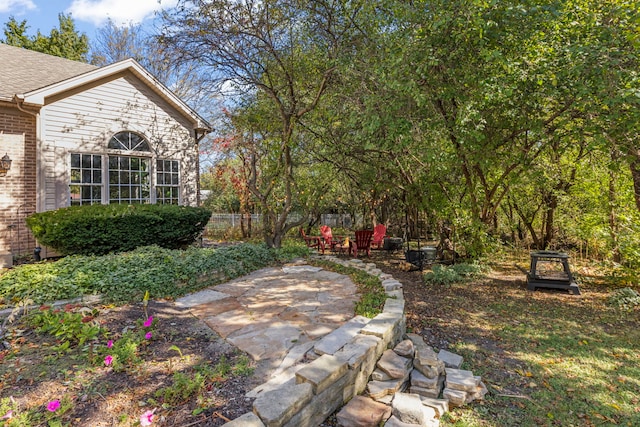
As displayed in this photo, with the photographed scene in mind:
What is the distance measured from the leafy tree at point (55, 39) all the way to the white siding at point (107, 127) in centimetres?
1260

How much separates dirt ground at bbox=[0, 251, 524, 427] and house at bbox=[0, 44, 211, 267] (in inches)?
204

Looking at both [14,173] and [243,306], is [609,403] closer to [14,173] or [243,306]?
[243,306]

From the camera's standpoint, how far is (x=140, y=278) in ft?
14.8

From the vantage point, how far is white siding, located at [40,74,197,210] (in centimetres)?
721

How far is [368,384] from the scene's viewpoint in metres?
2.62

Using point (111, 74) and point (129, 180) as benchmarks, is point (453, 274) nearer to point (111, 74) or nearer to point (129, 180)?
point (129, 180)

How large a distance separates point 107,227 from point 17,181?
2.49 metres

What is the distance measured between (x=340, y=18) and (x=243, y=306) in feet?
17.2

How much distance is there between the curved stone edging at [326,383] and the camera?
5.98ft

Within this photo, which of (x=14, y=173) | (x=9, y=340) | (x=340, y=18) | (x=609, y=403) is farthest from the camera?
(x=14, y=173)

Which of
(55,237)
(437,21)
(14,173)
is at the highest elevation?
(437,21)

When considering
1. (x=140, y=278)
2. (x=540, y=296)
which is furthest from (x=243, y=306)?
(x=540, y=296)

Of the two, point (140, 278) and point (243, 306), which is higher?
point (140, 278)

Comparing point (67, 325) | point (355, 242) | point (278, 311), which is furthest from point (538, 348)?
point (355, 242)
